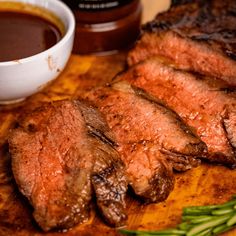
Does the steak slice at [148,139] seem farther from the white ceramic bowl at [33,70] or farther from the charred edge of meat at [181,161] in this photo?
the white ceramic bowl at [33,70]

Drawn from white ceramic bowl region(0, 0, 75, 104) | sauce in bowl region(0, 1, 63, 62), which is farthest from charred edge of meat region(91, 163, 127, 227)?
sauce in bowl region(0, 1, 63, 62)

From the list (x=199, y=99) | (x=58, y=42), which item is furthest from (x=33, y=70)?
(x=199, y=99)

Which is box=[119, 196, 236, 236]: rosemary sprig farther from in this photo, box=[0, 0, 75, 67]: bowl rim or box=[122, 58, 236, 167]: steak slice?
box=[0, 0, 75, 67]: bowl rim

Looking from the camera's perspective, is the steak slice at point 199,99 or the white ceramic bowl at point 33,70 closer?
the steak slice at point 199,99

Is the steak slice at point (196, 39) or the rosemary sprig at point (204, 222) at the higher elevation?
the steak slice at point (196, 39)

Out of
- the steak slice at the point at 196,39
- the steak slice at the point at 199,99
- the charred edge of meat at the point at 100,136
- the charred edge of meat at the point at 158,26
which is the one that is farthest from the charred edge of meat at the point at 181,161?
the charred edge of meat at the point at 158,26

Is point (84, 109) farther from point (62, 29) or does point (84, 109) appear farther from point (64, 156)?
point (62, 29)

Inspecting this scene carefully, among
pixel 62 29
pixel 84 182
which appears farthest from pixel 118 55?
pixel 84 182
